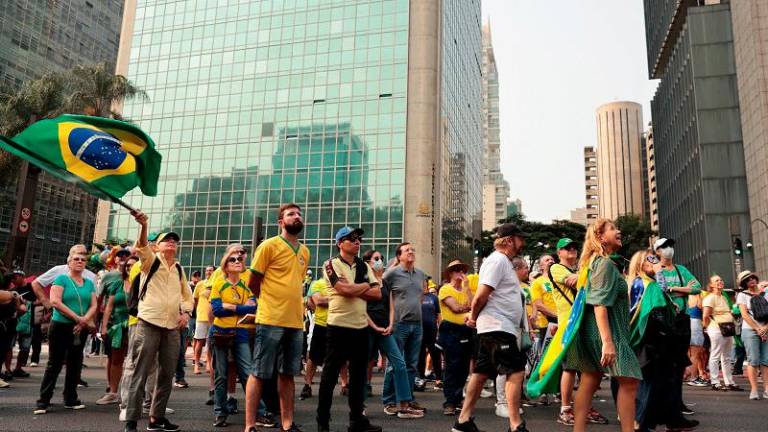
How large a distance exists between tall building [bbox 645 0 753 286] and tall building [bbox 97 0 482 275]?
19.9 metres

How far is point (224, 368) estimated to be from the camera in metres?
6.39

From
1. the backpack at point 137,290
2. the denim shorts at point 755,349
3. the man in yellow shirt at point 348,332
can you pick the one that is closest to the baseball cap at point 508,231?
the man in yellow shirt at point 348,332

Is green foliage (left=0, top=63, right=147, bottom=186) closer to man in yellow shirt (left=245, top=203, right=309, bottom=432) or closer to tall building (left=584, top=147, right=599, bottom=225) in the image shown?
man in yellow shirt (left=245, top=203, right=309, bottom=432)

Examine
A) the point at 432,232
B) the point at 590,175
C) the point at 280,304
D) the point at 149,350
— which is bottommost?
the point at 149,350

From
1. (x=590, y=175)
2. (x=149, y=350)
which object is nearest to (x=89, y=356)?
(x=149, y=350)

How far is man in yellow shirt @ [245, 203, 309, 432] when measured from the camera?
5262 mm

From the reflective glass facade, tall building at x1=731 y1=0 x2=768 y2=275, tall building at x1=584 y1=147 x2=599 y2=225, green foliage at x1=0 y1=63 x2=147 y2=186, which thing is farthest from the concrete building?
green foliage at x1=0 y1=63 x2=147 y2=186

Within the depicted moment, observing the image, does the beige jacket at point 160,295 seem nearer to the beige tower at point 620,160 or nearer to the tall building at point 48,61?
the tall building at point 48,61

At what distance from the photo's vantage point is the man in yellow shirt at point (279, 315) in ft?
17.3

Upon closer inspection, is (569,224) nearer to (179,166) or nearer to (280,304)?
(179,166)

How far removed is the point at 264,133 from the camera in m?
46.1

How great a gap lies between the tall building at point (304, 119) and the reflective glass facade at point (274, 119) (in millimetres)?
103

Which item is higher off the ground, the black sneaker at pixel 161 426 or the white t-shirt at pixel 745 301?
the white t-shirt at pixel 745 301

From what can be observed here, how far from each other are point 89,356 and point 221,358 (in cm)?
1270
